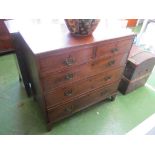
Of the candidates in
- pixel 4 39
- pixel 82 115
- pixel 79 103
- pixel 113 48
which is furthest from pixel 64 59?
pixel 4 39

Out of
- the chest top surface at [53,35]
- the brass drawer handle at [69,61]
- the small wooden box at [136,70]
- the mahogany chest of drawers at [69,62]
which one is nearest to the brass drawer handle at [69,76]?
the mahogany chest of drawers at [69,62]

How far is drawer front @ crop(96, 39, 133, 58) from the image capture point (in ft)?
3.77

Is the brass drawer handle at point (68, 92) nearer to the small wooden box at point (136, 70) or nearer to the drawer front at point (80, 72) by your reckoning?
the drawer front at point (80, 72)

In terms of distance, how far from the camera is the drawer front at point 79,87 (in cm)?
120

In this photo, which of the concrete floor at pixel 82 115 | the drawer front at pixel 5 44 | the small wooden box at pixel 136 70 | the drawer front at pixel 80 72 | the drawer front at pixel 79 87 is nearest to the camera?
the drawer front at pixel 80 72

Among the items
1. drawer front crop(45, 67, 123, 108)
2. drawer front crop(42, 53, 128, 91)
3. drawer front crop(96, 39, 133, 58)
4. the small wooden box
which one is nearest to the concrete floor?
the small wooden box

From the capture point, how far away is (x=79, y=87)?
130 centimetres

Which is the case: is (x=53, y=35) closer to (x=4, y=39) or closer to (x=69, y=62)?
(x=69, y=62)

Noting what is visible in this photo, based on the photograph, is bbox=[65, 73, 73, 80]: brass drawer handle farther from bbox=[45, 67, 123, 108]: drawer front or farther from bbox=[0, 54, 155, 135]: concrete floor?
bbox=[0, 54, 155, 135]: concrete floor

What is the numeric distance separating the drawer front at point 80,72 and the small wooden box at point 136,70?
34 centimetres

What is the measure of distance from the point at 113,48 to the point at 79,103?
64cm
